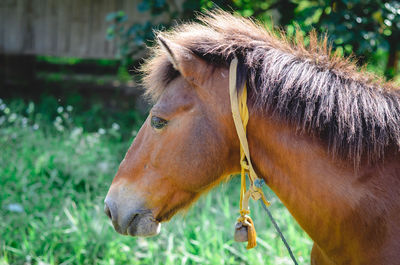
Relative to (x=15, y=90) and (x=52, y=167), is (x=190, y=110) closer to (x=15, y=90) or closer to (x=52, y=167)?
(x=52, y=167)

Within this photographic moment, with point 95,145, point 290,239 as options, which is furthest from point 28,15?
point 290,239

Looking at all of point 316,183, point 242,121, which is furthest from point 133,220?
point 316,183

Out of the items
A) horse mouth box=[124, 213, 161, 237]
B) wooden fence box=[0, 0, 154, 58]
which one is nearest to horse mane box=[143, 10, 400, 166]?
horse mouth box=[124, 213, 161, 237]

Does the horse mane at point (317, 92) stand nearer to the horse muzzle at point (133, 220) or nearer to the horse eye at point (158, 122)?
the horse eye at point (158, 122)

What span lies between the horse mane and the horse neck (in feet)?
0.18

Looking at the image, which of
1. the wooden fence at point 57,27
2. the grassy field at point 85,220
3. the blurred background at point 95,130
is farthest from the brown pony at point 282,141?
the wooden fence at point 57,27

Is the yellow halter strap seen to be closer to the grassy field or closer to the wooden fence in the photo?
the grassy field

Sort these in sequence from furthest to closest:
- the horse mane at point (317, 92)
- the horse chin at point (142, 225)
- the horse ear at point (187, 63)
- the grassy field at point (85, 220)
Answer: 1. the grassy field at point (85, 220)
2. the horse chin at point (142, 225)
3. the horse ear at point (187, 63)
4. the horse mane at point (317, 92)

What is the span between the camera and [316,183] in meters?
1.76

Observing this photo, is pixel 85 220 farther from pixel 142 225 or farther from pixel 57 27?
pixel 57 27

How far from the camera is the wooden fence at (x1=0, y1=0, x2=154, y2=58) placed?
709 cm

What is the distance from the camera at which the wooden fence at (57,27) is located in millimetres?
7090

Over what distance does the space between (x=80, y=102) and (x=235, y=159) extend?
6364mm

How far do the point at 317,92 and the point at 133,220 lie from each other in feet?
3.51
